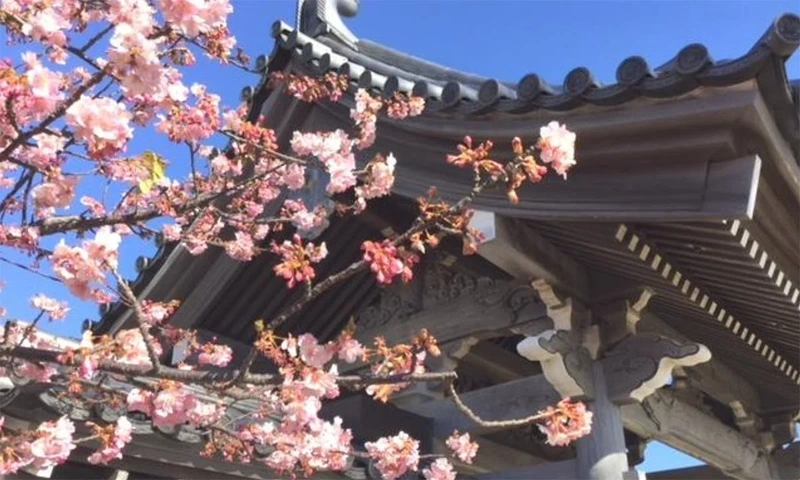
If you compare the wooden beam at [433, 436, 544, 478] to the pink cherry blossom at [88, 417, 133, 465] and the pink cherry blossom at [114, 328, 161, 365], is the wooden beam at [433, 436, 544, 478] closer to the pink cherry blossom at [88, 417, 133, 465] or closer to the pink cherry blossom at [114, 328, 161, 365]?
the pink cherry blossom at [88, 417, 133, 465]

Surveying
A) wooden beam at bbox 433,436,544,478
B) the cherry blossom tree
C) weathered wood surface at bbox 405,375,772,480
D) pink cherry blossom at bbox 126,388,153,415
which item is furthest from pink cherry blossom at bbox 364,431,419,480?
wooden beam at bbox 433,436,544,478

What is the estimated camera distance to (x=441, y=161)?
382 cm

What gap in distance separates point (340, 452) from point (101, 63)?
1641 mm

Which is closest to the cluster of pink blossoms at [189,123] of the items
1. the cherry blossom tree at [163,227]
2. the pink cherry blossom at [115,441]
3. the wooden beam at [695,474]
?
the cherry blossom tree at [163,227]

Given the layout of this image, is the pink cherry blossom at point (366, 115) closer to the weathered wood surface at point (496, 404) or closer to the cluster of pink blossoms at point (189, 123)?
the cluster of pink blossoms at point (189, 123)

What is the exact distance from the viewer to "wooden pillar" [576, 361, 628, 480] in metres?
3.79

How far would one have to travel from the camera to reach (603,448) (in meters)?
3.82

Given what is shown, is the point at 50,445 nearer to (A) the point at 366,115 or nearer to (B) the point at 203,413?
(B) the point at 203,413

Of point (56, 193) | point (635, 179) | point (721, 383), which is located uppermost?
point (635, 179)

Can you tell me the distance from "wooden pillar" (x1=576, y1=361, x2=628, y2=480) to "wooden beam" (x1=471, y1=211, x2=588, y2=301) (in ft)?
1.90

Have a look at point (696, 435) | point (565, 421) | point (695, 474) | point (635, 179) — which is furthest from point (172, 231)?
point (695, 474)

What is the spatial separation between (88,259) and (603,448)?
271 cm

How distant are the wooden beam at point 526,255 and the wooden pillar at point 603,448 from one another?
578 mm

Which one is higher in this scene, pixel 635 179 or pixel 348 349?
pixel 635 179
